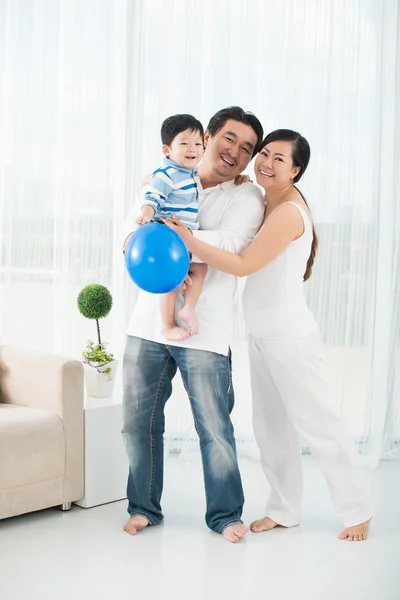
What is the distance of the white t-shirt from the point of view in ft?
8.73

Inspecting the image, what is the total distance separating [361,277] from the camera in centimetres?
384

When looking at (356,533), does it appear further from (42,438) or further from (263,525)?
(42,438)

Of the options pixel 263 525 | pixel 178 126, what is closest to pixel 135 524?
pixel 263 525

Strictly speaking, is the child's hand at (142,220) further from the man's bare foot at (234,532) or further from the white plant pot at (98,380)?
the man's bare foot at (234,532)

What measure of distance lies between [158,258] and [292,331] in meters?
0.65

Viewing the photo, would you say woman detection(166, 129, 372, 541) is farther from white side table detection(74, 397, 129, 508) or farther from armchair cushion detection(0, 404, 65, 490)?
armchair cushion detection(0, 404, 65, 490)

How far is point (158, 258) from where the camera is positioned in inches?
91.7

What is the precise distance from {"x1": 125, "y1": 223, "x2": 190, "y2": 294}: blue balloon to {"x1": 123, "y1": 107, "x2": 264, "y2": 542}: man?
0.21 meters

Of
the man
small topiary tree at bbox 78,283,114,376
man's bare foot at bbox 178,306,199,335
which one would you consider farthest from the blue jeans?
small topiary tree at bbox 78,283,114,376

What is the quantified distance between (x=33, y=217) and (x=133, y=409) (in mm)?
1543

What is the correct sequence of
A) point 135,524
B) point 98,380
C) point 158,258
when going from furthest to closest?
point 98,380, point 135,524, point 158,258

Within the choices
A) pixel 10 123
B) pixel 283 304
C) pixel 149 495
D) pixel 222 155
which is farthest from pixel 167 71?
pixel 149 495

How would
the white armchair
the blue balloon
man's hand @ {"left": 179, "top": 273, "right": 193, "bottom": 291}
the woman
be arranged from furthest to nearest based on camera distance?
the white armchair → the woman → man's hand @ {"left": 179, "top": 273, "right": 193, "bottom": 291} → the blue balloon

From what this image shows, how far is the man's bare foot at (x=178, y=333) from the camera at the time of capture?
8.59 feet
